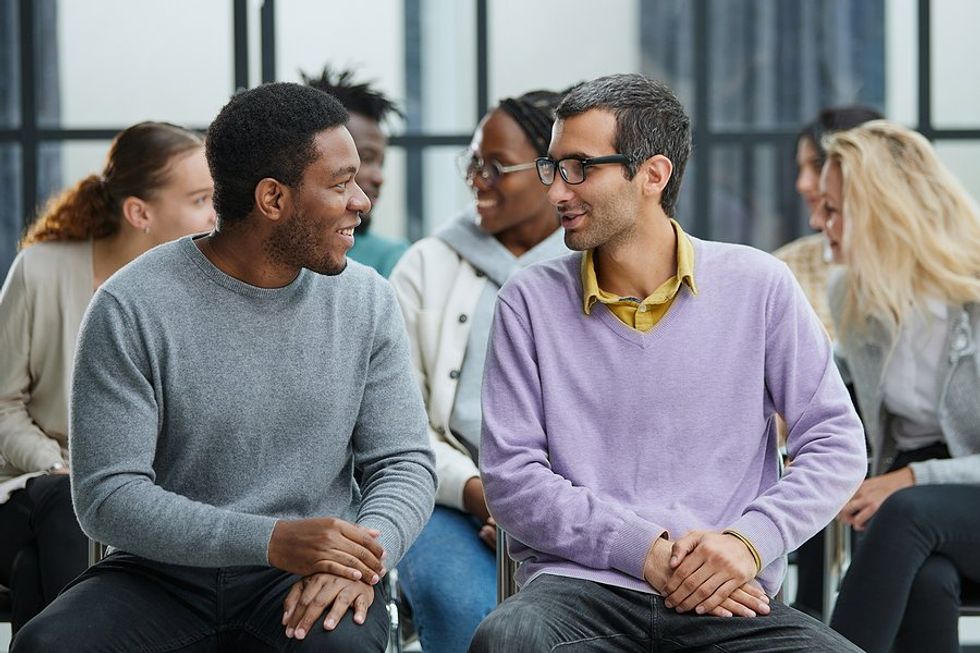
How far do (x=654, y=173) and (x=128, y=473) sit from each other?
105 centimetres

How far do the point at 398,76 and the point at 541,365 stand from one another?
3.06 m

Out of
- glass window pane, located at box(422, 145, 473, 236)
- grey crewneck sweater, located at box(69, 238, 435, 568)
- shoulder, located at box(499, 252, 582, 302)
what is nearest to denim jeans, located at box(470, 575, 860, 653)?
grey crewneck sweater, located at box(69, 238, 435, 568)

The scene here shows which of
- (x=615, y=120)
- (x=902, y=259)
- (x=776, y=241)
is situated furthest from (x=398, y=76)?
(x=615, y=120)

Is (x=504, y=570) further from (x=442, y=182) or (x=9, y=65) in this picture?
(x=9, y=65)

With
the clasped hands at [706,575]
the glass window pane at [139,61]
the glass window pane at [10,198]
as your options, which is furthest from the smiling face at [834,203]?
the glass window pane at [10,198]

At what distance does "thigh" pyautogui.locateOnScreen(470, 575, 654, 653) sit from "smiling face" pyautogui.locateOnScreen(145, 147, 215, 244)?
1.34 metres

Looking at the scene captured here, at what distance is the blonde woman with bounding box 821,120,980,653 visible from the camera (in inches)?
112

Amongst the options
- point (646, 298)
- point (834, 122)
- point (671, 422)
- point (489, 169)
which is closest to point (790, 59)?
point (834, 122)

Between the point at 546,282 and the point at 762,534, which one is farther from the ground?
the point at 546,282

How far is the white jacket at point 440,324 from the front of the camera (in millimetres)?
3165

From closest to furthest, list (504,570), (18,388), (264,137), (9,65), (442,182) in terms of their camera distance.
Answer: (264,137) → (504,570) → (18,388) → (9,65) → (442,182)

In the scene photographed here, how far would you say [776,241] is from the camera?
17.9 feet

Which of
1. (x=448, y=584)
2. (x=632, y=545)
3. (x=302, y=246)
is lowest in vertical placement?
(x=448, y=584)

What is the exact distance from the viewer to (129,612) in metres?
2.23
